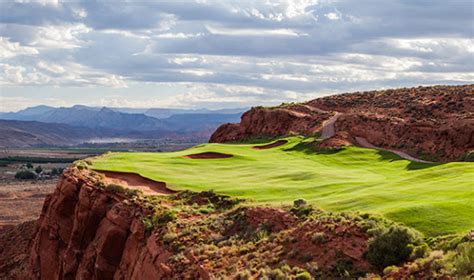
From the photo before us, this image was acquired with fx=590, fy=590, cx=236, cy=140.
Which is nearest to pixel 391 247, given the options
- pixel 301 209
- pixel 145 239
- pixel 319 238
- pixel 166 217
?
pixel 319 238

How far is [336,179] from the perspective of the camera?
29.4 m

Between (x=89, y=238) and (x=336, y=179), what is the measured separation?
40.2 ft

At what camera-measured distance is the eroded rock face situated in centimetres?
2317

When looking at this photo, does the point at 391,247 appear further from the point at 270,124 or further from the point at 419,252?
the point at 270,124

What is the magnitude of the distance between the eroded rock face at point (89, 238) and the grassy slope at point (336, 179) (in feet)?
12.8

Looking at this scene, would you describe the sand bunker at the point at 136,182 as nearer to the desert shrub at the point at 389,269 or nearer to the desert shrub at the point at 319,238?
the desert shrub at the point at 319,238

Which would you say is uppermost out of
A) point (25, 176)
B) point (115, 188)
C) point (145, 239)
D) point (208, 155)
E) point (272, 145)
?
point (272, 145)

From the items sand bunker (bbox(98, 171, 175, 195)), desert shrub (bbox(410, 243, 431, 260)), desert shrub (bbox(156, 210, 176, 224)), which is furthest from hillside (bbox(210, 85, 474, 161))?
desert shrub (bbox(410, 243, 431, 260))

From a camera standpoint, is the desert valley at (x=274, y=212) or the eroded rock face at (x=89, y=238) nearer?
the desert valley at (x=274, y=212)

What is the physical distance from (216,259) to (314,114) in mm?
47278

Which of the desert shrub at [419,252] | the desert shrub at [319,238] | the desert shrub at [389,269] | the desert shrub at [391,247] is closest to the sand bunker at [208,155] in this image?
the desert shrub at [319,238]

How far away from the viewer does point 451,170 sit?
27.6 m

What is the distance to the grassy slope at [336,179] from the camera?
1850 centimetres

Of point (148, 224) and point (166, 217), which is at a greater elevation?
point (166, 217)
